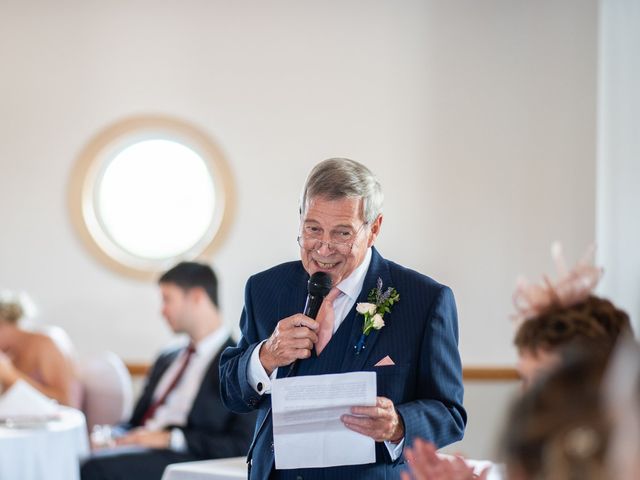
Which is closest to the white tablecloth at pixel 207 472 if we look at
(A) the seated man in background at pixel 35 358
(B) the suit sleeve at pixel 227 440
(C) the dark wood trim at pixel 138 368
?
(B) the suit sleeve at pixel 227 440

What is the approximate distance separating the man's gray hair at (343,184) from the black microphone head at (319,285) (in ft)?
0.65

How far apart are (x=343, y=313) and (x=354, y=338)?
0.08 metres

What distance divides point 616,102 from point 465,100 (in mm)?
1015

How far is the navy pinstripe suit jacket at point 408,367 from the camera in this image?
98.3 inches

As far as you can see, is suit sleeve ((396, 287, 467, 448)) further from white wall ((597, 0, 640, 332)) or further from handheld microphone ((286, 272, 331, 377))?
white wall ((597, 0, 640, 332))

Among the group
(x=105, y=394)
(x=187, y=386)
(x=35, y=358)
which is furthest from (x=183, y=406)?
(x=105, y=394)

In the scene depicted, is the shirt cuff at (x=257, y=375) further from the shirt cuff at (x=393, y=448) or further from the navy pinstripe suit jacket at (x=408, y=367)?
the shirt cuff at (x=393, y=448)

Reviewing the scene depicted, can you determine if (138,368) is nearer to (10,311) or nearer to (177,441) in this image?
(10,311)

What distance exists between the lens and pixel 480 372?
6863 millimetres

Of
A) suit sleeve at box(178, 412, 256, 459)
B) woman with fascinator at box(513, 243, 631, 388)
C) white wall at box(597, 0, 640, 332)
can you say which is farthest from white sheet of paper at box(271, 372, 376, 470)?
white wall at box(597, 0, 640, 332)

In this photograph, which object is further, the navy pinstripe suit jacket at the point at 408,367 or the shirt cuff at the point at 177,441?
the shirt cuff at the point at 177,441

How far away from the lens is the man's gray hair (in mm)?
2578

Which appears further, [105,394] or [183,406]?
[105,394]

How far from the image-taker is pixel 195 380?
5.39 metres
